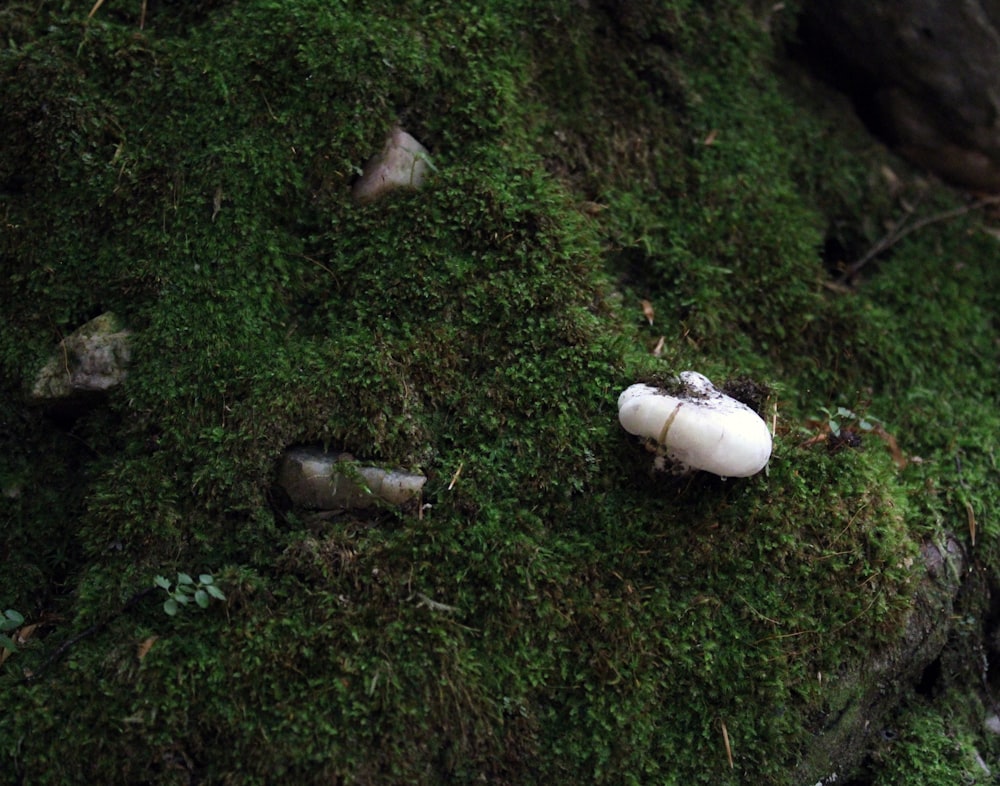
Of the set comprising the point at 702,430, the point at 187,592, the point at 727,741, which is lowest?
the point at 187,592

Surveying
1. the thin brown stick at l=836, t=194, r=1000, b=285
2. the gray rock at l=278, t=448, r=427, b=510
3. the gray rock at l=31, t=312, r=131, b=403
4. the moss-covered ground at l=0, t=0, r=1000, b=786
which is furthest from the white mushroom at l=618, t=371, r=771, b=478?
the gray rock at l=31, t=312, r=131, b=403

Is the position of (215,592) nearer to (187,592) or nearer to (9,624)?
(187,592)

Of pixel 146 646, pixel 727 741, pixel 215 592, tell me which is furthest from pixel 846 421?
pixel 146 646

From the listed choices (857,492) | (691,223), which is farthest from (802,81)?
(857,492)

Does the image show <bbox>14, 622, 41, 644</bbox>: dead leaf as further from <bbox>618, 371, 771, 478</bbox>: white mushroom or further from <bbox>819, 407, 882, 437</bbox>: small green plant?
<bbox>819, 407, 882, 437</bbox>: small green plant

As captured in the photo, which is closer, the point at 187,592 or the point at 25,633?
the point at 187,592

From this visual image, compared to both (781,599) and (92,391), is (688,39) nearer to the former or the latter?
(781,599)
